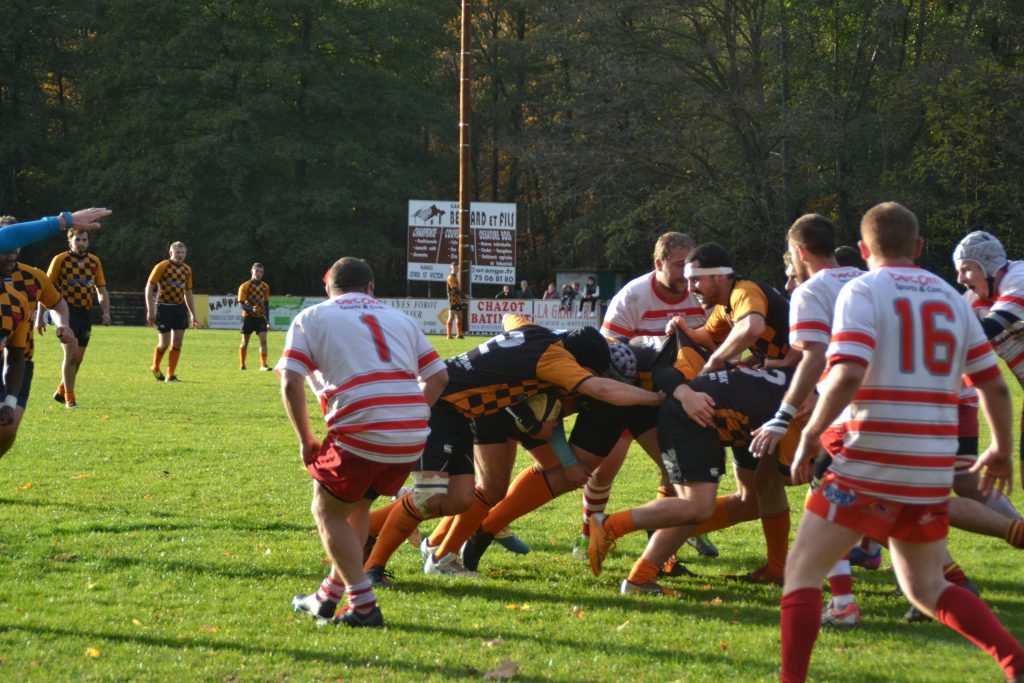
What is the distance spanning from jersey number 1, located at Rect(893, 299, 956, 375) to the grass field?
1427mm

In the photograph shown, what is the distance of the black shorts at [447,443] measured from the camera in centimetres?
637

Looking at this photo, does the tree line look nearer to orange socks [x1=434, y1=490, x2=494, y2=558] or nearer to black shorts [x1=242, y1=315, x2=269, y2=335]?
black shorts [x1=242, y1=315, x2=269, y2=335]

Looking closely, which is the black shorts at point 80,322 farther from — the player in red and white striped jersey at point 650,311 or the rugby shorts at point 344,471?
the rugby shorts at point 344,471

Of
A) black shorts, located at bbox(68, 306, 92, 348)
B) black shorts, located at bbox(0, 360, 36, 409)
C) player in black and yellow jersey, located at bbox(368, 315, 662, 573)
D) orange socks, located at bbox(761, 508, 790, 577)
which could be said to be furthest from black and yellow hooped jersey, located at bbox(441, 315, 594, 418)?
black shorts, located at bbox(68, 306, 92, 348)

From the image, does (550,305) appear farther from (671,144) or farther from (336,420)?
(336,420)

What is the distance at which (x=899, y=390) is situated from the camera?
4148mm

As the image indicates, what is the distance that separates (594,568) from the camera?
6.38 metres

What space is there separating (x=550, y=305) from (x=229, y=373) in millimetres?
19170

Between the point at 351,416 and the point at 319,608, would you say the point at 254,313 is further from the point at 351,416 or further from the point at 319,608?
the point at 351,416

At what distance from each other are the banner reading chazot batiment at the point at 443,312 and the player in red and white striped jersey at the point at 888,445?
98.7 ft

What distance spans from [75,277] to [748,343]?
11.6m

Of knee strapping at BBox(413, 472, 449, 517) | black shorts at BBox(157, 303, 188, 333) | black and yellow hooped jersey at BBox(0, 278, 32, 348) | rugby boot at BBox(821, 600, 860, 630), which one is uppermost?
black and yellow hooped jersey at BBox(0, 278, 32, 348)

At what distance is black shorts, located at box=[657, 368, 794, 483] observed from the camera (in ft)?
19.6

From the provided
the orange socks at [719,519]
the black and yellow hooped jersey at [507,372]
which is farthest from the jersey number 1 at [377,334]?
the orange socks at [719,519]
